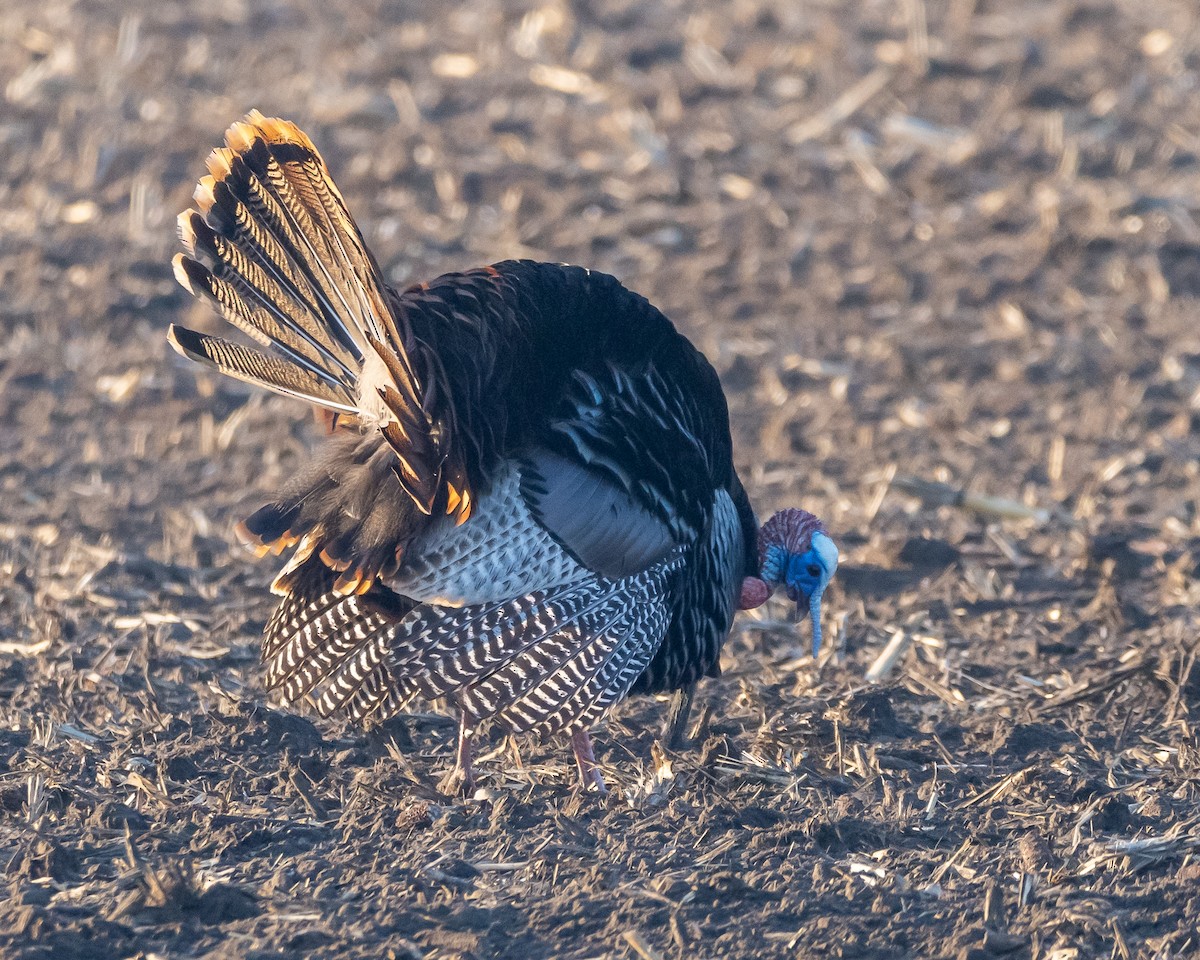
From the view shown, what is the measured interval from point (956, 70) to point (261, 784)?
6.89 m

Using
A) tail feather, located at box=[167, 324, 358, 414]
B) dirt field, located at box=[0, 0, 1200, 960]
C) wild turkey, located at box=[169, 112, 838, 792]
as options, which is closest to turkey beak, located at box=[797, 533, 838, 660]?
dirt field, located at box=[0, 0, 1200, 960]

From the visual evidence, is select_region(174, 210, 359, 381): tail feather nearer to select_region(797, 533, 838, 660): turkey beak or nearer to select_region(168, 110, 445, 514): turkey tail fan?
select_region(168, 110, 445, 514): turkey tail fan

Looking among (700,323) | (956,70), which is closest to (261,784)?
(700,323)

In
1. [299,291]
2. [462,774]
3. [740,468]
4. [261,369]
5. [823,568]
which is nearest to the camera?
[299,291]

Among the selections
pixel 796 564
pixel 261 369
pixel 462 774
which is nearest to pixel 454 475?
pixel 261 369

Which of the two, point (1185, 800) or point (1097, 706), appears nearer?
point (1185, 800)

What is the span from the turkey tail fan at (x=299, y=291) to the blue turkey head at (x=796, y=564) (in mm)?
1318

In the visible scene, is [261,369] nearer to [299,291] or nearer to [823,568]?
[299,291]

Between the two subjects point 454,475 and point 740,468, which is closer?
point 454,475

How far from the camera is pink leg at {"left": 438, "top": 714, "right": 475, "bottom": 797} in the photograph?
450 cm

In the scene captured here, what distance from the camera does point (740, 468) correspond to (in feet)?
22.2

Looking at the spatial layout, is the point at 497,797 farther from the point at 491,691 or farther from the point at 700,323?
the point at 700,323

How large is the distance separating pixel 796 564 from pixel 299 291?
69.4 inches

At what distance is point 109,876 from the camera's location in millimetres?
3967
